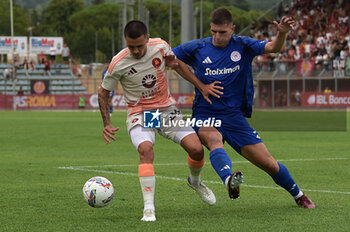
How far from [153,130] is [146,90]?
41 cm

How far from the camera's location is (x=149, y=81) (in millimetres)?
7207

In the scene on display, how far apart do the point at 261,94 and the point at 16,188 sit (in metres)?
35.8

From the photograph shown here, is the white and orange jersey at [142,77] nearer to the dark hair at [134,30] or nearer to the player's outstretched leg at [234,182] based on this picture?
the dark hair at [134,30]

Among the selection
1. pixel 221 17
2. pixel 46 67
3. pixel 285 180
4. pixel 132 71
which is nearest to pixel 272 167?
pixel 285 180

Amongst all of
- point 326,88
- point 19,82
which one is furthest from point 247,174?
point 19,82

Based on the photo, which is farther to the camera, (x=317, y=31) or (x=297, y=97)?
(x=317, y=31)

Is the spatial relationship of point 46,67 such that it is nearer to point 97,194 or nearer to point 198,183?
point 198,183

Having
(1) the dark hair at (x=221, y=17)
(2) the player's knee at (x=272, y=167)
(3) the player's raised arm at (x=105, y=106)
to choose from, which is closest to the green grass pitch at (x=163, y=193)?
(2) the player's knee at (x=272, y=167)

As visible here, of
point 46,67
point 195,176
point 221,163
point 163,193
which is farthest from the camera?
point 46,67

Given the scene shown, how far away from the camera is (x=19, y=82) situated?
5575 cm

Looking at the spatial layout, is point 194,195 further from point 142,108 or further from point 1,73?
point 1,73

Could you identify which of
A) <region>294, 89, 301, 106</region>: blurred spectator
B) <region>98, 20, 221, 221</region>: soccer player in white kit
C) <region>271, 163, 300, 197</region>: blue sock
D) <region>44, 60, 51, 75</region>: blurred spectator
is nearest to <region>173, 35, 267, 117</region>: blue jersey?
<region>98, 20, 221, 221</region>: soccer player in white kit

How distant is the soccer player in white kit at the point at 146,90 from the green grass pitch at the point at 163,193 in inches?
27.0

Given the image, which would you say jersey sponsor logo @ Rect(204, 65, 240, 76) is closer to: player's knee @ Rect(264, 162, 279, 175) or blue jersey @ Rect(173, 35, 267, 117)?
blue jersey @ Rect(173, 35, 267, 117)
